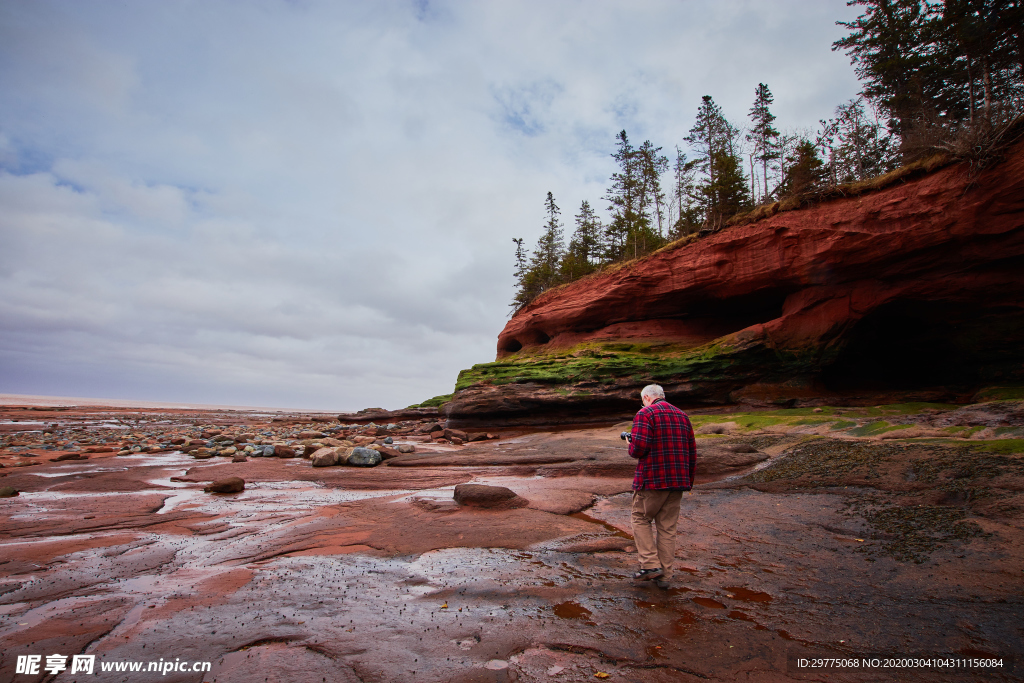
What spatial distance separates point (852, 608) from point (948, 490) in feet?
12.9

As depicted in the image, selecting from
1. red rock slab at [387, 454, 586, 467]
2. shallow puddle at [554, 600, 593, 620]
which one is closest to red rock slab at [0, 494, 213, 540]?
red rock slab at [387, 454, 586, 467]

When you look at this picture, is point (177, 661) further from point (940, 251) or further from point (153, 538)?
point (940, 251)

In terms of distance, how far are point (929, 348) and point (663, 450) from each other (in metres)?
21.9

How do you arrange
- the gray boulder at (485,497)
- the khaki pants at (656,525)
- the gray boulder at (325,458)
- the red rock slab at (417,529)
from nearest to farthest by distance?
the khaki pants at (656,525) → the red rock slab at (417,529) → the gray boulder at (485,497) → the gray boulder at (325,458)

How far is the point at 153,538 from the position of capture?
5.29 metres

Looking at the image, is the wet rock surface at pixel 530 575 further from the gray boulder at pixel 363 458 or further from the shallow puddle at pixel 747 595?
the gray boulder at pixel 363 458

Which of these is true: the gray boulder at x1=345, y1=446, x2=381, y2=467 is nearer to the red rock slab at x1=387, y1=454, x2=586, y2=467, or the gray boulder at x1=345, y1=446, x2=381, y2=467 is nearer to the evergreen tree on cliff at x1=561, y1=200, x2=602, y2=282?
the red rock slab at x1=387, y1=454, x2=586, y2=467

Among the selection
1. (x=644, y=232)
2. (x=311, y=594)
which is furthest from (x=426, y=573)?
(x=644, y=232)

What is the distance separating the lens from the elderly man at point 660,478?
4.45m

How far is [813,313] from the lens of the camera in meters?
18.9

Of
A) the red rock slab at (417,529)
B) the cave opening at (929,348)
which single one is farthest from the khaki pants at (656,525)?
the cave opening at (929,348)

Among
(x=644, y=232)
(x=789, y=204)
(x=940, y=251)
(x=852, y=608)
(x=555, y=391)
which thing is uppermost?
(x=644, y=232)

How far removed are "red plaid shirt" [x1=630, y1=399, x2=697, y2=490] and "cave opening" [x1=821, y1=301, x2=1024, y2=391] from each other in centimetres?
1848

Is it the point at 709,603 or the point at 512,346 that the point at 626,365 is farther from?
the point at 709,603
